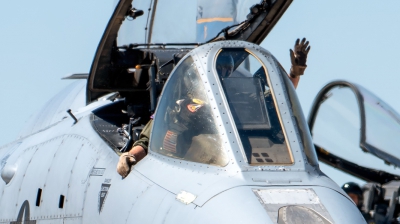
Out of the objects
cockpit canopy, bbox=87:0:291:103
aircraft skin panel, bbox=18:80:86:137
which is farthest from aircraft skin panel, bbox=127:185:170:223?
aircraft skin panel, bbox=18:80:86:137

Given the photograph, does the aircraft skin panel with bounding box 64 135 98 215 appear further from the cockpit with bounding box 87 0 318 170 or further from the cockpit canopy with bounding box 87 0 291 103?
the cockpit canopy with bounding box 87 0 291 103

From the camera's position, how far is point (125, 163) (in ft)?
20.6

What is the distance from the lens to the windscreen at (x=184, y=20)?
29.6 ft

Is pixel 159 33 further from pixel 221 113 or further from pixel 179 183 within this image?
pixel 179 183

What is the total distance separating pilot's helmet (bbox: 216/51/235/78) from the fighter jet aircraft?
11 millimetres

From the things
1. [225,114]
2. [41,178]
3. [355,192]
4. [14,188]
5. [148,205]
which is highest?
[225,114]

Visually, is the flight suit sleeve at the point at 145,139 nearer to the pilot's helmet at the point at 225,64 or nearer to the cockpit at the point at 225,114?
the cockpit at the point at 225,114

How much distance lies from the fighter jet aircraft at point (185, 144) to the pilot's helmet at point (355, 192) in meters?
3.33

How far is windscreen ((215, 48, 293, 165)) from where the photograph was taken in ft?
18.3

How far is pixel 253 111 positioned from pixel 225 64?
1.86 feet

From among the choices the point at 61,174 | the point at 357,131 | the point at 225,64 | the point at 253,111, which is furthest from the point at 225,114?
the point at 357,131

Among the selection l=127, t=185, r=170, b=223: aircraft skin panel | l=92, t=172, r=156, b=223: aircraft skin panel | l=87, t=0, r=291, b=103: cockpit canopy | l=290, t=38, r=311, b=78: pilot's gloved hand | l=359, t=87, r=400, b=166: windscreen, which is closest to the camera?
l=127, t=185, r=170, b=223: aircraft skin panel

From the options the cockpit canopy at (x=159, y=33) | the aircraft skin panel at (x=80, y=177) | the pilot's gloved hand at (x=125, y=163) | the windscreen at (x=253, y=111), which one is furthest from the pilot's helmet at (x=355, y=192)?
the pilot's gloved hand at (x=125, y=163)

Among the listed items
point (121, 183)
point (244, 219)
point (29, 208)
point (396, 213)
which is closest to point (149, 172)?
point (121, 183)
